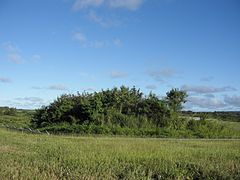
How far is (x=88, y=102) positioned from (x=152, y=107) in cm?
710

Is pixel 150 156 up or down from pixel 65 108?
down

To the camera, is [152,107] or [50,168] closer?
[50,168]

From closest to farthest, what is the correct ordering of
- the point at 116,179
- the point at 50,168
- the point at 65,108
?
1. the point at 116,179
2. the point at 50,168
3. the point at 65,108

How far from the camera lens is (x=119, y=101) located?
173ft

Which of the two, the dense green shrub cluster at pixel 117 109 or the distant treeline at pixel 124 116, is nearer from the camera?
the distant treeline at pixel 124 116

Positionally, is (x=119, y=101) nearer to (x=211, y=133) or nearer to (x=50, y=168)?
(x=211, y=133)

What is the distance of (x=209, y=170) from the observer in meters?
14.9

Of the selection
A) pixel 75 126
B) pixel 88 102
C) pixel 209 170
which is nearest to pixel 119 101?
pixel 88 102

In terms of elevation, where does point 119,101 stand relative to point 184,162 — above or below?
above

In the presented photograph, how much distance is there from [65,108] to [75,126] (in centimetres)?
635

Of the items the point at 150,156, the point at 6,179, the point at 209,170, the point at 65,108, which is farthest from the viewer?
the point at 65,108

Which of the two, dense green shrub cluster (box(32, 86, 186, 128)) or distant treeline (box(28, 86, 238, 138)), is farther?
dense green shrub cluster (box(32, 86, 186, 128))

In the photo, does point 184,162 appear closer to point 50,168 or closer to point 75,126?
point 50,168

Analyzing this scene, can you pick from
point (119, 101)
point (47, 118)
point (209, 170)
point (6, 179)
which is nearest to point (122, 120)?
point (119, 101)
